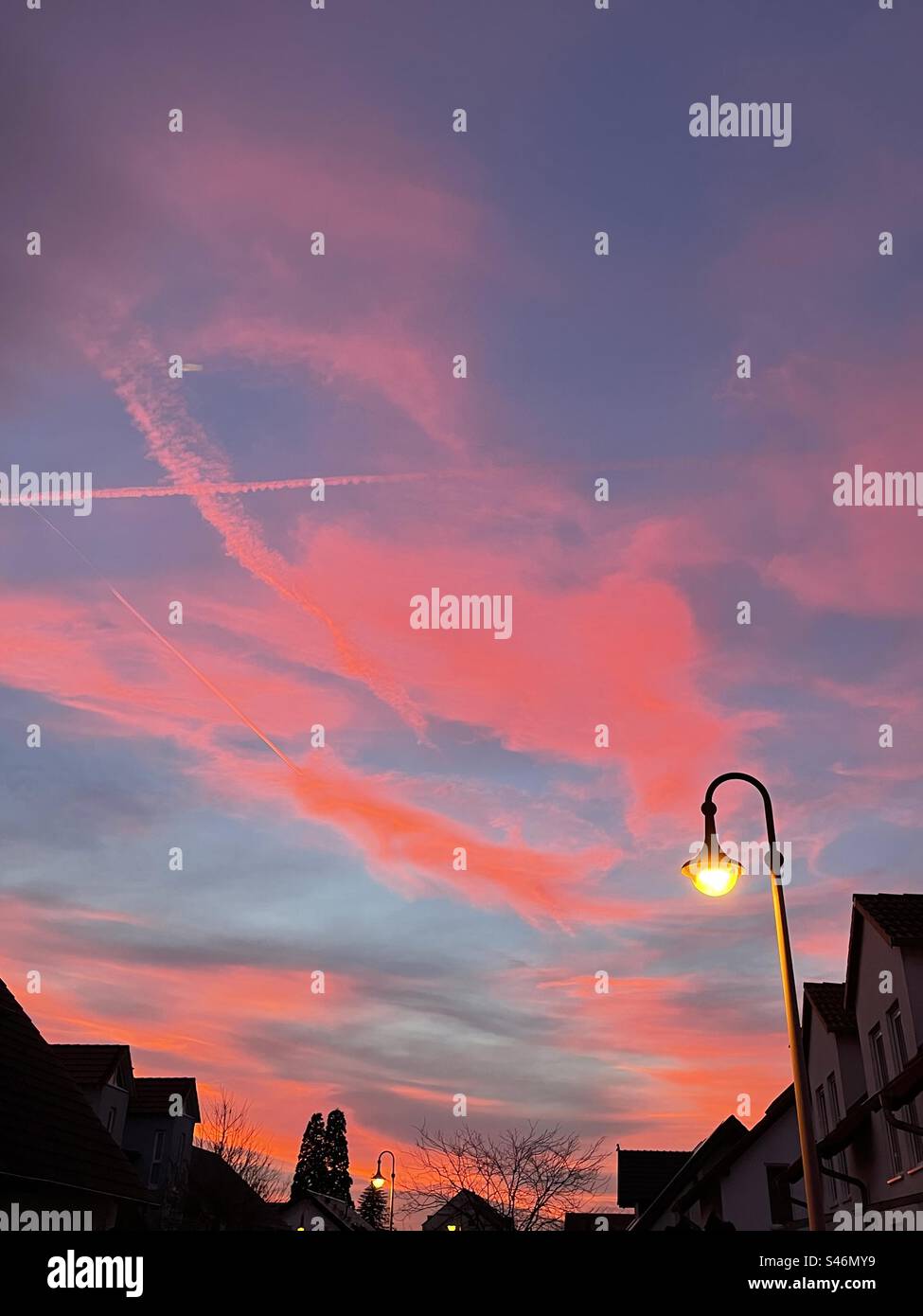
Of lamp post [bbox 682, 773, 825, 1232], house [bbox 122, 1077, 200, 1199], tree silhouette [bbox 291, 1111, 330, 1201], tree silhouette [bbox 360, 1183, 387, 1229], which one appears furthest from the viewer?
tree silhouette [bbox 360, 1183, 387, 1229]

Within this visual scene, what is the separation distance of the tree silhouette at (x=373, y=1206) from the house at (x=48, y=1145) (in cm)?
13017

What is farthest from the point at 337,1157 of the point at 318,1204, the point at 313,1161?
the point at 318,1204

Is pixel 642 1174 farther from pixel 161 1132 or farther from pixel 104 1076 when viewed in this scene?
pixel 104 1076

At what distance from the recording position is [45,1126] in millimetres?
20266

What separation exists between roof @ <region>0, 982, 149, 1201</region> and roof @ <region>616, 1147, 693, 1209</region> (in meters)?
48.5

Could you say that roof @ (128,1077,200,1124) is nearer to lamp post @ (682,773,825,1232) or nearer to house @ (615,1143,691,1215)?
house @ (615,1143,691,1215)

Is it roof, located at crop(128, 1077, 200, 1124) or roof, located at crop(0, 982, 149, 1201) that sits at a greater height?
roof, located at crop(0, 982, 149, 1201)

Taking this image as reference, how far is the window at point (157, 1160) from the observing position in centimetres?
5497

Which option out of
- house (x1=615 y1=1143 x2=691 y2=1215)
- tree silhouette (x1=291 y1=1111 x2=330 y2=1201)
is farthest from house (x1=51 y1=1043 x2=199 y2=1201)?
tree silhouette (x1=291 y1=1111 x2=330 y2=1201)

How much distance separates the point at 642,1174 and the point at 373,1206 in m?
93.0

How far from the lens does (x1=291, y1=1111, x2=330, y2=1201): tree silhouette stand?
122m

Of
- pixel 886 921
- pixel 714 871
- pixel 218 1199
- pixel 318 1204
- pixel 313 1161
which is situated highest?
pixel 714 871

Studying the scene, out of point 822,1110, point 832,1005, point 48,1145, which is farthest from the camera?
point 822,1110
